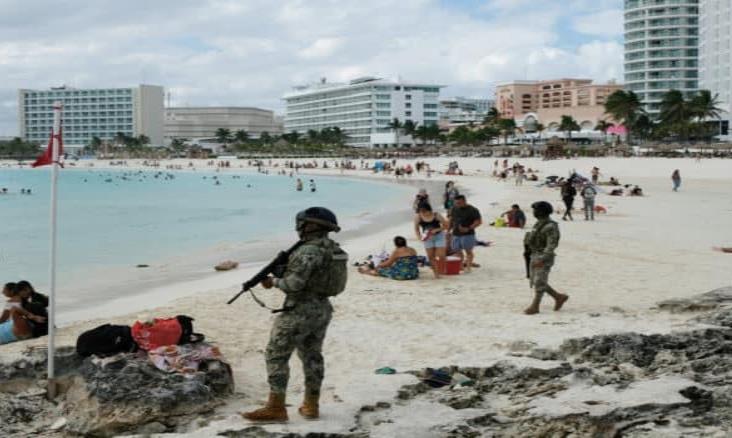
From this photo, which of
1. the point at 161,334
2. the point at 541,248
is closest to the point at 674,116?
the point at 541,248

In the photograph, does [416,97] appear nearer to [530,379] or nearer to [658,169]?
[658,169]

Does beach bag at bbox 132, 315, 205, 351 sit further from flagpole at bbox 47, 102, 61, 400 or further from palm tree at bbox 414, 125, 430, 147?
palm tree at bbox 414, 125, 430, 147

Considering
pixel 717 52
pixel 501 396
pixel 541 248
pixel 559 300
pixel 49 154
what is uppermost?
pixel 717 52

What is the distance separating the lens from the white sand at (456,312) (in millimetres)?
7352

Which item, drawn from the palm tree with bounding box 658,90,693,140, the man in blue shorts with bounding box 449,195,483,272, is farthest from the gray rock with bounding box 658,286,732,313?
the palm tree with bounding box 658,90,693,140

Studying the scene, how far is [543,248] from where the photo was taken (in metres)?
9.88

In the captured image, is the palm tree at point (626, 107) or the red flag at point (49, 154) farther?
the palm tree at point (626, 107)

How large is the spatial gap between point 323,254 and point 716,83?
110 meters

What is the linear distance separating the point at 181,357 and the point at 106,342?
67 cm

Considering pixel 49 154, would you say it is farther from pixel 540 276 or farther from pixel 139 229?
pixel 139 229

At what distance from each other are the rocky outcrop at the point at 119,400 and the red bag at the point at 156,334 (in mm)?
277

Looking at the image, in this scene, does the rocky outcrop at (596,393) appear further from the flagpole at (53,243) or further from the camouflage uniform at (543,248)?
the flagpole at (53,243)

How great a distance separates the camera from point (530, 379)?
6.90m

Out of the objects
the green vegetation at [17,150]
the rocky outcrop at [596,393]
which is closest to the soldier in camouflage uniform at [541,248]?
the rocky outcrop at [596,393]
